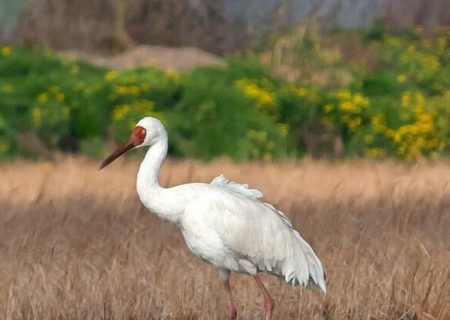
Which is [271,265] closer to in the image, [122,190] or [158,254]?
[158,254]

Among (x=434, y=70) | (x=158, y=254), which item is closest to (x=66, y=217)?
(x=158, y=254)

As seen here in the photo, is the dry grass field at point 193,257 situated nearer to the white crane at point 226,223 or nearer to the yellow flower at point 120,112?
the white crane at point 226,223

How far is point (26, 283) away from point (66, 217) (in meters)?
2.34

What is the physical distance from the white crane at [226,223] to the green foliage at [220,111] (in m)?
9.37

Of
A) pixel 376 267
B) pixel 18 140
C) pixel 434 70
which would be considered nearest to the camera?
pixel 376 267

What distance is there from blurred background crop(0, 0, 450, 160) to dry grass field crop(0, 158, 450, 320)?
168 inches

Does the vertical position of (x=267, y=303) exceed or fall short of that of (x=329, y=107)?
it exceeds it

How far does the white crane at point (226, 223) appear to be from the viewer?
7.48 meters

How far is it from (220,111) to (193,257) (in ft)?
28.0

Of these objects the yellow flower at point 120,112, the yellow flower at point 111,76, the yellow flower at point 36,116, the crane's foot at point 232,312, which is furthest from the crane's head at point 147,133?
the yellow flower at point 111,76

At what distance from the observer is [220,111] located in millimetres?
17547

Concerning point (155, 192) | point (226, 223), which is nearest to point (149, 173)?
point (155, 192)

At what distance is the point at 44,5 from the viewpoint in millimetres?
24859

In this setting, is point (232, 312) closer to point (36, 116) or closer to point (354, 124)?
point (36, 116)
